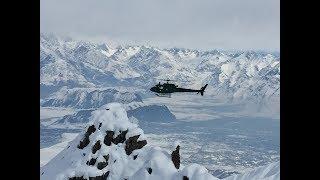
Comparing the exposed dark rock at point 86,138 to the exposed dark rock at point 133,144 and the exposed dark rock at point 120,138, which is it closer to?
the exposed dark rock at point 120,138

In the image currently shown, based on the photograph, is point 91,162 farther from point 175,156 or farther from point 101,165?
point 175,156

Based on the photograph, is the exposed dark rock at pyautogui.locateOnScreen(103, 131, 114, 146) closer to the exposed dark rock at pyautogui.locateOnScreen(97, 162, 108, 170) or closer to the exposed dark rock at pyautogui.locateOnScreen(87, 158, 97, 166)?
the exposed dark rock at pyautogui.locateOnScreen(87, 158, 97, 166)

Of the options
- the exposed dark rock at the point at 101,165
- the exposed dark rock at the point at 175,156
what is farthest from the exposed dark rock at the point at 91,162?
the exposed dark rock at the point at 175,156

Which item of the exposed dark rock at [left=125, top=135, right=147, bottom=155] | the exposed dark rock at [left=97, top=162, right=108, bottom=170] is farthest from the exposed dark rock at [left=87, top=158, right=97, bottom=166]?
the exposed dark rock at [left=125, top=135, right=147, bottom=155]

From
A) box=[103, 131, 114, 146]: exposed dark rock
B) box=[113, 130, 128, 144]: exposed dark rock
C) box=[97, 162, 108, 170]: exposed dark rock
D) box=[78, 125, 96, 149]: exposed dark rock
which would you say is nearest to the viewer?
box=[113, 130, 128, 144]: exposed dark rock

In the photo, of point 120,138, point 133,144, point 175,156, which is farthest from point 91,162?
point 175,156

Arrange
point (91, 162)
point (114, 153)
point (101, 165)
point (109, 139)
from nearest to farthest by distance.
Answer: point (91, 162)
point (109, 139)
point (101, 165)
point (114, 153)

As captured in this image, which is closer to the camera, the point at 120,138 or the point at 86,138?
the point at 120,138
